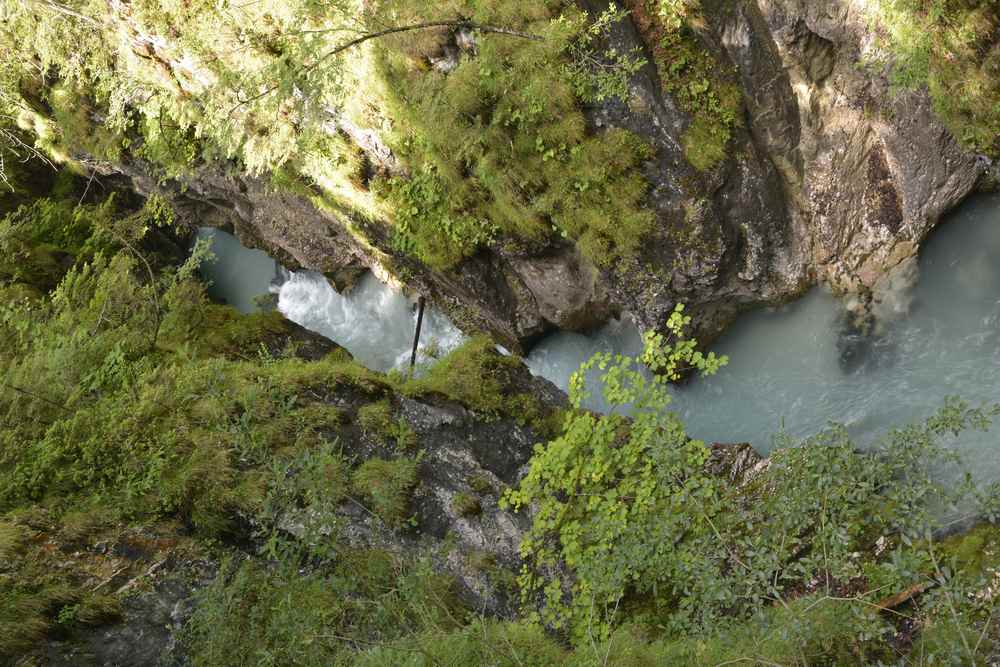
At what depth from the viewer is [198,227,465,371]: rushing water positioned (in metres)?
10.8

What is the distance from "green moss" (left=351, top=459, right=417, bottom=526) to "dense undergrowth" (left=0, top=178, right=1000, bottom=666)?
0.07ft

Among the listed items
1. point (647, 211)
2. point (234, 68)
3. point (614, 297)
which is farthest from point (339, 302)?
point (647, 211)

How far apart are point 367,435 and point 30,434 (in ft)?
9.19

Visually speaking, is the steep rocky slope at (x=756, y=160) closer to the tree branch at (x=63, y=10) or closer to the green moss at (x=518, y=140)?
the green moss at (x=518, y=140)

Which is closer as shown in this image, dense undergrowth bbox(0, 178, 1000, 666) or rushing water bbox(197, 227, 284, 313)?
dense undergrowth bbox(0, 178, 1000, 666)

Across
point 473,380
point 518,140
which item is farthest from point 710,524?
point 518,140

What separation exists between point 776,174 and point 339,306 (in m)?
7.31

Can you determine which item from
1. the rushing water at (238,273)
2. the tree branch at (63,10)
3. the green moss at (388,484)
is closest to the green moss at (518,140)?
the green moss at (388,484)

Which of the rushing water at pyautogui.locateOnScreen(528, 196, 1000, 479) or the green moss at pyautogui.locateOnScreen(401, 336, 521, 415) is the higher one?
the rushing water at pyautogui.locateOnScreen(528, 196, 1000, 479)

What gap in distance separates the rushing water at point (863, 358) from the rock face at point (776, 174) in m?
0.33

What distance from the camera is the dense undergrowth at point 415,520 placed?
4102 millimetres

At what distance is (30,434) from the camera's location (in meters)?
5.73

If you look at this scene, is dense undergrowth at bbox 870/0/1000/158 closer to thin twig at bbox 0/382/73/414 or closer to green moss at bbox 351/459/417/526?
green moss at bbox 351/459/417/526

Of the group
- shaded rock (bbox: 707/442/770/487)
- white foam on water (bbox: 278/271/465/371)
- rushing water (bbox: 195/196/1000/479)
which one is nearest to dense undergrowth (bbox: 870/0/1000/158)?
rushing water (bbox: 195/196/1000/479)
